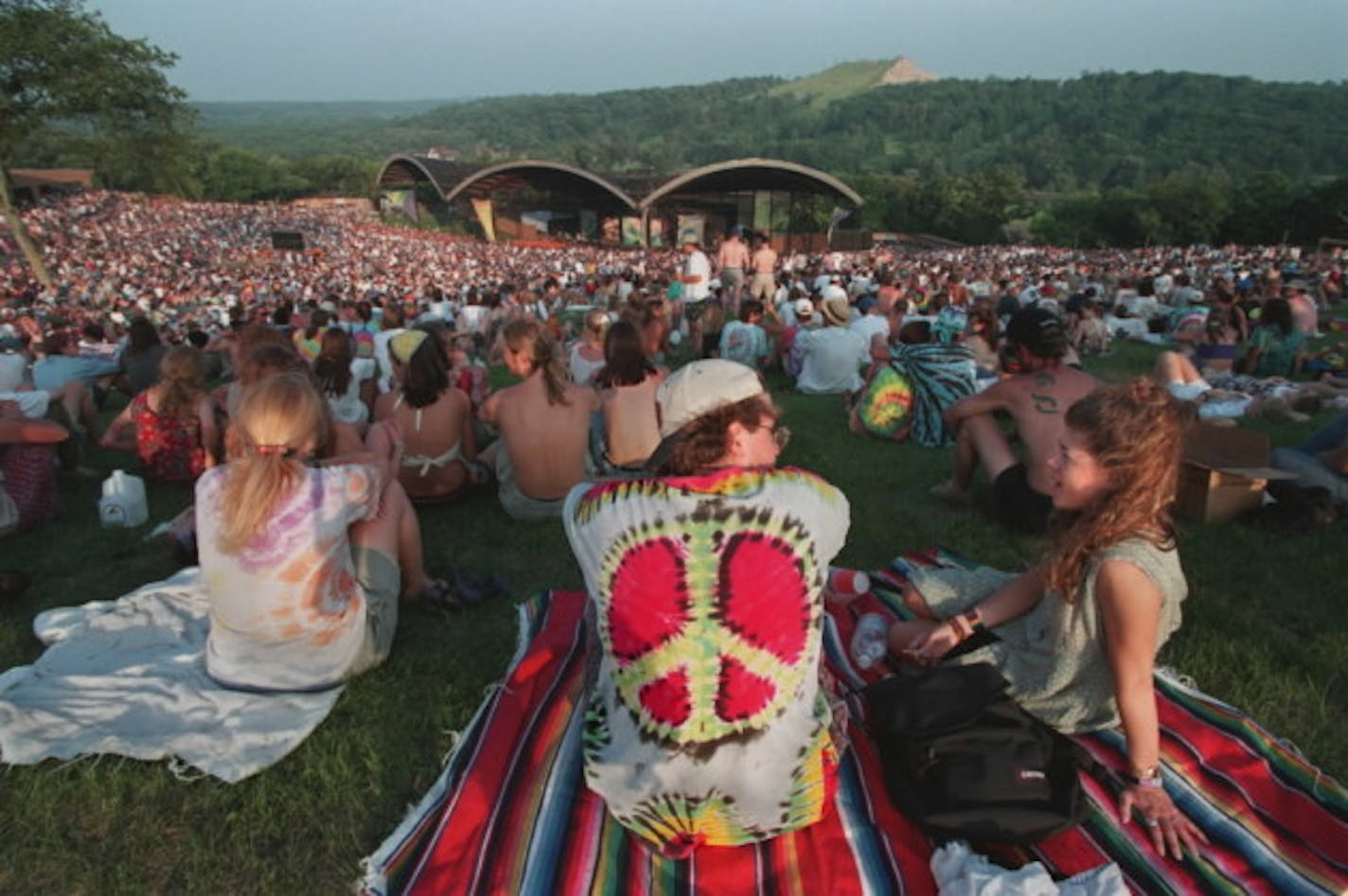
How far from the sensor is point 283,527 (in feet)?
8.53

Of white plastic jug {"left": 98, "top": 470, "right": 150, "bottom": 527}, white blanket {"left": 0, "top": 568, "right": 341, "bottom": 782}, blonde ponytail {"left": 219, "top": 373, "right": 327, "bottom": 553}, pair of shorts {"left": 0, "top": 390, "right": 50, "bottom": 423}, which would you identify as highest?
blonde ponytail {"left": 219, "top": 373, "right": 327, "bottom": 553}

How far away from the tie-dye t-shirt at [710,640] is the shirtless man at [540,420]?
2.41 metres

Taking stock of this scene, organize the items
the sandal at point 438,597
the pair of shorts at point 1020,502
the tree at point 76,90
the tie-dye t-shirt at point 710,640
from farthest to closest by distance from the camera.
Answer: the tree at point 76,90 < the pair of shorts at point 1020,502 < the sandal at point 438,597 < the tie-dye t-shirt at point 710,640

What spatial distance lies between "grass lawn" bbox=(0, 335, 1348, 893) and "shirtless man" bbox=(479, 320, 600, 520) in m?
0.21

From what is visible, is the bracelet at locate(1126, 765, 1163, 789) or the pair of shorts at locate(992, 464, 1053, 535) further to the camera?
the pair of shorts at locate(992, 464, 1053, 535)

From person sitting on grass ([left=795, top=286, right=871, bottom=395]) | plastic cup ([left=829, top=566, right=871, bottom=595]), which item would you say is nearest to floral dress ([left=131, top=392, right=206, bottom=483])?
plastic cup ([left=829, top=566, right=871, bottom=595])

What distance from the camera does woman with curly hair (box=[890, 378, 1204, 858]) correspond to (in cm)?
199

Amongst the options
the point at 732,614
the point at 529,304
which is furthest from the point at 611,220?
the point at 732,614

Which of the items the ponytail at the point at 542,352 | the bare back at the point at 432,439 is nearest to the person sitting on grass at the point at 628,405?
the ponytail at the point at 542,352

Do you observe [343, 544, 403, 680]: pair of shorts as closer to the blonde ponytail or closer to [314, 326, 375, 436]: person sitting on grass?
the blonde ponytail

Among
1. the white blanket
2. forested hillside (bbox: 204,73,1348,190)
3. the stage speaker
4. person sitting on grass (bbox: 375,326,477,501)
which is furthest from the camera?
forested hillside (bbox: 204,73,1348,190)

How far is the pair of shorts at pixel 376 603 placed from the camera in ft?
9.77

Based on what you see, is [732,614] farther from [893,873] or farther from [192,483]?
[192,483]

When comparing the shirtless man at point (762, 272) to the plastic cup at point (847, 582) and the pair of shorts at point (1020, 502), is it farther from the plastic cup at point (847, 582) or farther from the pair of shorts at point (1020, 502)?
the plastic cup at point (847, 582)
